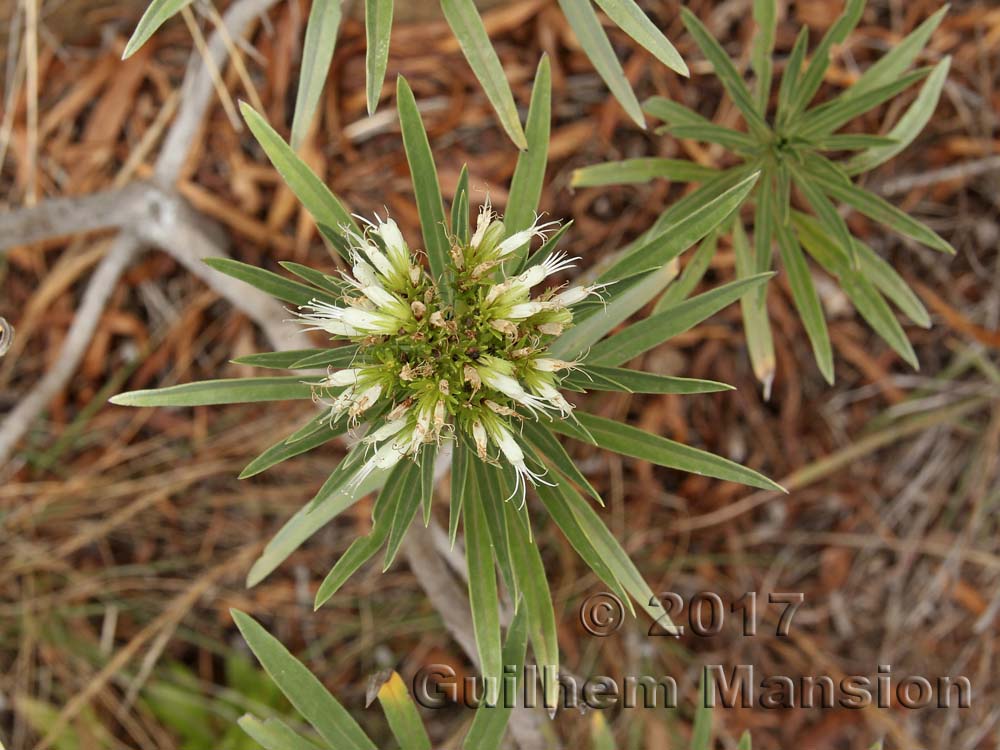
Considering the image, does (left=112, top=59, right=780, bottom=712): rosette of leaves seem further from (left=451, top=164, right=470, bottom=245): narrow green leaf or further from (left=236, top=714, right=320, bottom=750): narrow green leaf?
(left=236, top=714, right=320, bottom=750): narrow green leaf

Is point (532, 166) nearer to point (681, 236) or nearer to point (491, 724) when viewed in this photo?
point (681, 236)

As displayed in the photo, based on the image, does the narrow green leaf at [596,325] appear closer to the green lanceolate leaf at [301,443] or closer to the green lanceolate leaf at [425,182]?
the green lanceolate leaf at [425,182]

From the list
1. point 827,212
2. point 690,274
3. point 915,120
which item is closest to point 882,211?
point 827,212

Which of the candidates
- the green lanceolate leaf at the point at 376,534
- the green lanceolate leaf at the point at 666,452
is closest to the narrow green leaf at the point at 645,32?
the green lanceolate leaf at the point at 666,452

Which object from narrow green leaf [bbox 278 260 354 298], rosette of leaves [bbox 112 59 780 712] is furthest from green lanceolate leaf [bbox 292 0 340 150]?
narrow green leaf [bbox 278 260 354 298]

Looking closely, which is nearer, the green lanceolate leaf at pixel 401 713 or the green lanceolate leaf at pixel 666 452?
the green lanceolate leaf at pixel 666 452
